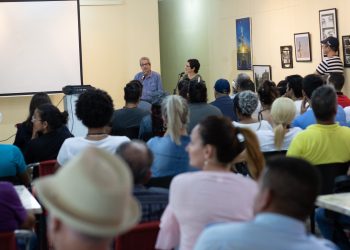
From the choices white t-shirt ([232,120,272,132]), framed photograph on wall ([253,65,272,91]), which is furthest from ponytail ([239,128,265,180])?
framed photograph on wall ([253,65,272,91])

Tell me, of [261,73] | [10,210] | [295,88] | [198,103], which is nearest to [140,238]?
[10,210]

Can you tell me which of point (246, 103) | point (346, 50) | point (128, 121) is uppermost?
point (346, 50)

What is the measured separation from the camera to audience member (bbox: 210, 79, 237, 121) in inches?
252

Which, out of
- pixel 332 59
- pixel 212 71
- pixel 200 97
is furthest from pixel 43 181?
pixel 212 71

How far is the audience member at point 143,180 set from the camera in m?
2.90

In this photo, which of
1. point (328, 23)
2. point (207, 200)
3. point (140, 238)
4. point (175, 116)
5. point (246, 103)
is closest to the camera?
point (207, 200)

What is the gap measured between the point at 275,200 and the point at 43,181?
2.40 ft

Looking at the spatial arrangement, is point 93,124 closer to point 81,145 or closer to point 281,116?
point 81,145

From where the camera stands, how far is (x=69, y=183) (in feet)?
4.25

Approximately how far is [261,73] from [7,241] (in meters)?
7.37

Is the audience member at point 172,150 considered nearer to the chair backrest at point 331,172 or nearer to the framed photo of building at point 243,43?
the chair backrest at point 331,172

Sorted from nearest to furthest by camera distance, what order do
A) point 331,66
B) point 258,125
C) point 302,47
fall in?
point 258,125, point 331,66, point 302,47

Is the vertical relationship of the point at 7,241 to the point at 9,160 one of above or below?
below

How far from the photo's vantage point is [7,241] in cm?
288
